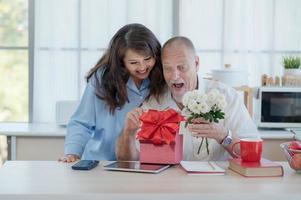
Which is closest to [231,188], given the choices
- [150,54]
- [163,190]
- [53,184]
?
[163,190]

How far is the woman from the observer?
7.50ft

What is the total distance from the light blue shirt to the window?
1.85 meters

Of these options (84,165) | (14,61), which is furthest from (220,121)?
(14,61)

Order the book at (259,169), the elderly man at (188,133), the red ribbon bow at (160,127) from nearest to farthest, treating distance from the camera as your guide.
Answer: the book at (259,169)
the red ribbon bow at (160,127)
the elderly man at (188,133)

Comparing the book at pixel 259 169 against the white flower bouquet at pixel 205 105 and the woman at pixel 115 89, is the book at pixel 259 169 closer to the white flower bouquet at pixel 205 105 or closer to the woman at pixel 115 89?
the white flower bouquet at pixel 205 105

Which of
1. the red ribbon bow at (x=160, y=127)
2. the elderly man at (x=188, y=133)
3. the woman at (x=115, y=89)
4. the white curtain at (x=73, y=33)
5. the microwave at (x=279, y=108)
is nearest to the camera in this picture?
the red ribbon bow at (x=160, y=127)

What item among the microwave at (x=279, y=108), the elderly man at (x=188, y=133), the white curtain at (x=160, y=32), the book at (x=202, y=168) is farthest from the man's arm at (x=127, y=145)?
the white curtain at (x=160, y=32)

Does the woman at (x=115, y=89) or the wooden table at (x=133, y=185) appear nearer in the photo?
the wooden table at (x=133, y=185)

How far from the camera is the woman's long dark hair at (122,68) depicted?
2291 mm

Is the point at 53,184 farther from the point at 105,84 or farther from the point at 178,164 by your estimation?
the point at 105,84

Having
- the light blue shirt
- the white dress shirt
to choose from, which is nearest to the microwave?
the white dress shirt

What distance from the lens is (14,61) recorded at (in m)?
4.14

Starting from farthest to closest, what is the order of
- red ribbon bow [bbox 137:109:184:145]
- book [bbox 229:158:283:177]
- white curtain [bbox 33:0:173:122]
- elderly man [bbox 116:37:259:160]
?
white curtain [bbox 33:0:173:122]
elderly man [bbox 116:37:259:160]
red ribbon bow [bbox 137:109:184:145]
book [bbox 229:158:283:177]

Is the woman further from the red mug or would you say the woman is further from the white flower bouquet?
the red mug
